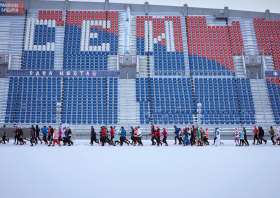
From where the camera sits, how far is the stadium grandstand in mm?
31297

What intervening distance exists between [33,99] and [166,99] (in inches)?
654

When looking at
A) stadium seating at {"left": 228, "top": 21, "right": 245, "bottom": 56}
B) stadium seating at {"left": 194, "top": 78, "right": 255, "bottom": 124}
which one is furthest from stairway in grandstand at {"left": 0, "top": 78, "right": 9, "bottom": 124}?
stadium seating at {"left": 228, "top": 21, "right": 245, "bottom": 56}

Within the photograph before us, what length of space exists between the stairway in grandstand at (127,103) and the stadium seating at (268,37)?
783 inches

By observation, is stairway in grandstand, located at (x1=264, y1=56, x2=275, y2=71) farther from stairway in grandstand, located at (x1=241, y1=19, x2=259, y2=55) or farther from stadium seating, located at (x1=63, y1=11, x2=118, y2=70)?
stadium seating, located at (x1=63, y1=11, x2=118, y2=70)

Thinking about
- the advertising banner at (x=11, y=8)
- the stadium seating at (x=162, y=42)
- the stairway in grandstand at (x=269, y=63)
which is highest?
the advertising banner at (x=11, y=8)

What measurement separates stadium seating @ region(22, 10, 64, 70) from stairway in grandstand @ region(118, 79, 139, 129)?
10.1 m

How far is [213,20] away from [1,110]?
32.8 meters

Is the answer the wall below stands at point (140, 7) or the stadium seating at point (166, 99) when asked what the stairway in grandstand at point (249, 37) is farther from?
the stadium seating at point (166, 99)

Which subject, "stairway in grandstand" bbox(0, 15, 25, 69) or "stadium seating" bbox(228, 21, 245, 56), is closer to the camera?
"stairway in grandstand" bbox(0, 15, 25, 69)

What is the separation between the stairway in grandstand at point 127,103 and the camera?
3086 cm

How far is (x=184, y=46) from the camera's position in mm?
37594

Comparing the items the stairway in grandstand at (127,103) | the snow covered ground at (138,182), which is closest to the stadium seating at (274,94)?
the stairway in grandstand at (127,103)

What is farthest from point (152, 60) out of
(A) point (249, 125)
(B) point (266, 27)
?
(B) point (266, 27)

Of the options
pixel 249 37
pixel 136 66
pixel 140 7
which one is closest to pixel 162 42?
pixel 136 66
